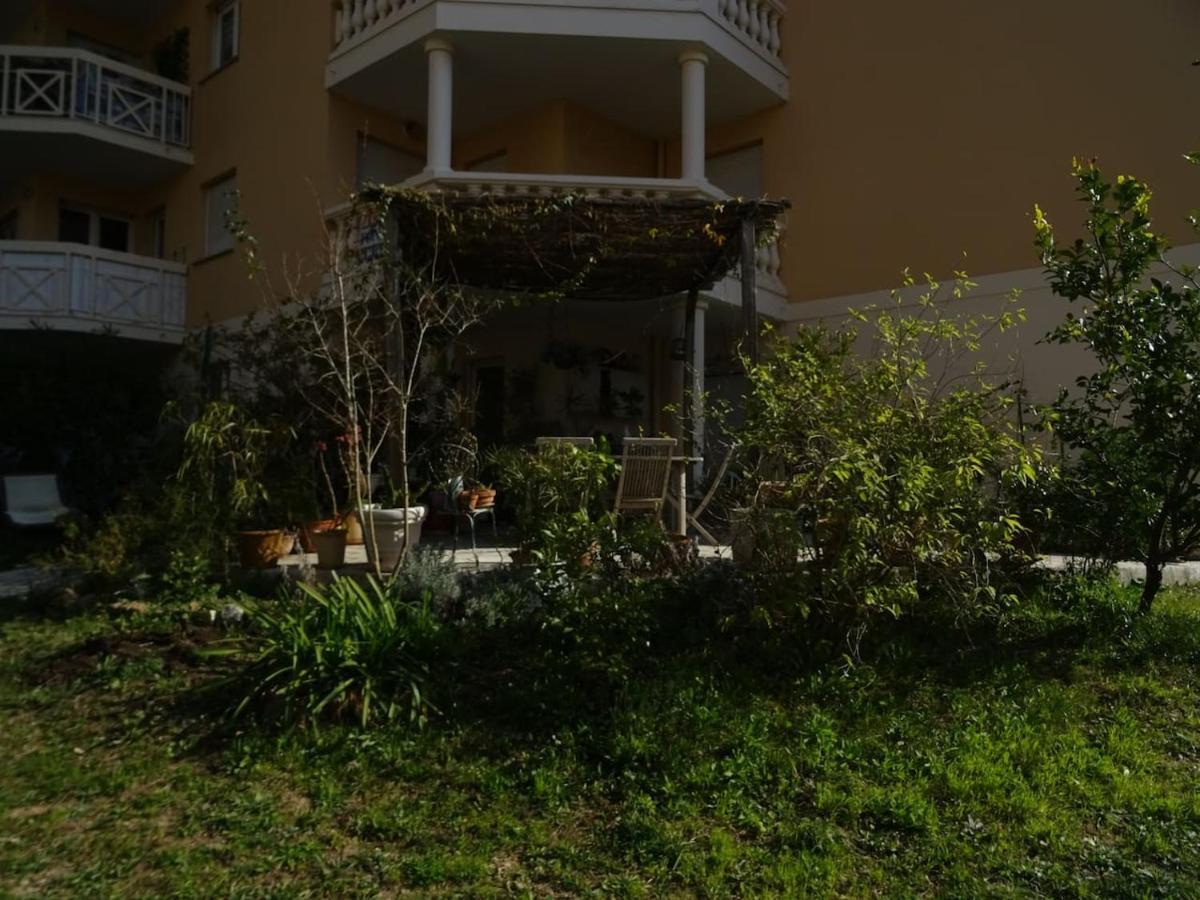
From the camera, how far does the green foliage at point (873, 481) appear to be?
439 centimetres

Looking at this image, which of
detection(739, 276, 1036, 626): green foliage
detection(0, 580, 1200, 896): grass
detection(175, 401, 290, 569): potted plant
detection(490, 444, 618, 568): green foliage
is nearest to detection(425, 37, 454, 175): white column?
detection(175, 401, 290, 569): potted plant

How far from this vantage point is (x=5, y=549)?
30.3 ft

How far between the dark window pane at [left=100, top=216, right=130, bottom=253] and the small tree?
16.0 meters

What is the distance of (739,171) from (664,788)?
1074 cm

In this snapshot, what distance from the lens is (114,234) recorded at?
53.1ft

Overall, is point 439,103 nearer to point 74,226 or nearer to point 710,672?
point 710,672

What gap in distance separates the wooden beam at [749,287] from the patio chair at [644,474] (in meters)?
1.29

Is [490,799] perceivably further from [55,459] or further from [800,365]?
[55,459]

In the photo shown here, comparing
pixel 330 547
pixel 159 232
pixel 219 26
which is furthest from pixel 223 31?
pixel 330 547

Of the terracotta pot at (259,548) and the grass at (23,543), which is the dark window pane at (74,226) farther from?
the terracotta pot at (259,548)

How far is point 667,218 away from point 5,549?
25.3 ft

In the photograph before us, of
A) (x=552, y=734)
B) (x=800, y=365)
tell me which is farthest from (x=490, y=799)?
(x=800, y=365)

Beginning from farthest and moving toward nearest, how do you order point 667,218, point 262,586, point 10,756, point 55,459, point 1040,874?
point 55,459 < point 667,218 < point 262,586 < point 10,756 < point 1040,874

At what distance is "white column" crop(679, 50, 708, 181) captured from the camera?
10523mm
